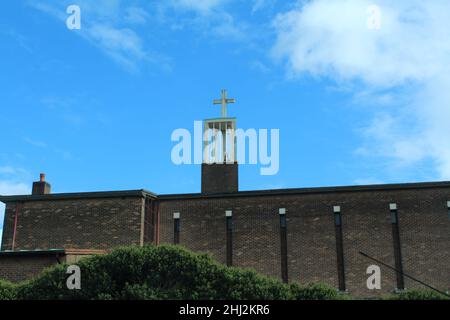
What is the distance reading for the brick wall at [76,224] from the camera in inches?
1446

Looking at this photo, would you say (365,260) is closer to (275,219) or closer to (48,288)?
(275,219)

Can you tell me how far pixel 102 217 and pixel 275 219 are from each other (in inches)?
393

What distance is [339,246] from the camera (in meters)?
35.4

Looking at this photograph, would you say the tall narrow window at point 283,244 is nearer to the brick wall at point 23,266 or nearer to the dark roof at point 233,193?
the dark roof at point 233,193

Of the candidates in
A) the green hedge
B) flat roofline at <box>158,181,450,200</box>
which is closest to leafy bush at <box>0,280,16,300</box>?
the green hedge

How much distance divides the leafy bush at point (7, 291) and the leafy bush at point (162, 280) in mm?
262

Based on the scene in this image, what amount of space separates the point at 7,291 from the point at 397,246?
20.3 meters

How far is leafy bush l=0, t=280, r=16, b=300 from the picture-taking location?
24.7 metres

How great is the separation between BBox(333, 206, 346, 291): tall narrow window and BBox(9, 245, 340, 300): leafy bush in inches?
419

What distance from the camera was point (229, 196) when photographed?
37.5 m

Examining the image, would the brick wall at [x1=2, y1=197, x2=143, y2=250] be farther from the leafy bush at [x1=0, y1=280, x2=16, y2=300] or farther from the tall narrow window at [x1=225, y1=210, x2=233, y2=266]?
the leafy bush at [x1=0, y1=280, x2=16, y2=300]

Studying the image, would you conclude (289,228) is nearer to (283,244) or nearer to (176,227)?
(283,244)

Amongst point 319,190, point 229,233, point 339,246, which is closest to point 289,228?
point 319,190
